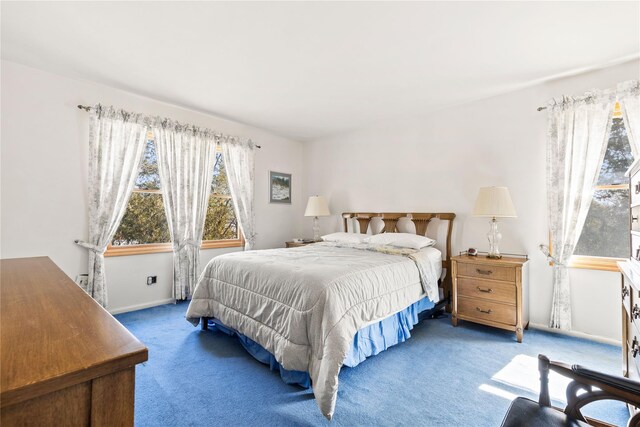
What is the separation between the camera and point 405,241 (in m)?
3.42

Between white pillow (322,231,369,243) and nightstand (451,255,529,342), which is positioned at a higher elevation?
white pillow (322,231,369,243)

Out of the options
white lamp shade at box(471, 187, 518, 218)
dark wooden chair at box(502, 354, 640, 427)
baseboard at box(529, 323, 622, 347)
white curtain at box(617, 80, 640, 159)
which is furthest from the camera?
white lamp shade at box(471, 187, 518, 218)

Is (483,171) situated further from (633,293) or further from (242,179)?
(242,179)

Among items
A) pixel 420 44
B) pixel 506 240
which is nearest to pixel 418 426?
pixel 506 240

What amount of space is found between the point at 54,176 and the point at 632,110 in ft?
17.9

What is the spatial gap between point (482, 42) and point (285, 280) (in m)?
2.41

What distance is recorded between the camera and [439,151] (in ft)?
12.3

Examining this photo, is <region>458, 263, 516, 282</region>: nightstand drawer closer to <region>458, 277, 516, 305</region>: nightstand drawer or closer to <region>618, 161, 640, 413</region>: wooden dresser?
<region>458, 277, 516, 305</region>: nightstand drawer

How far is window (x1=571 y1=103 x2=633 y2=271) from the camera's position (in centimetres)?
266

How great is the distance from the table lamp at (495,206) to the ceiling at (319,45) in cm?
114

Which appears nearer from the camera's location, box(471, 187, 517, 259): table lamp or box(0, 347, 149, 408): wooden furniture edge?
box(0, 347, 149, 408): wooden furniture edge

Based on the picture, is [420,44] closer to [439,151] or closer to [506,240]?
[439,151]

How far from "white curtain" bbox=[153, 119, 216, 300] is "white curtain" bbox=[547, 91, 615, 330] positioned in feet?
13.3

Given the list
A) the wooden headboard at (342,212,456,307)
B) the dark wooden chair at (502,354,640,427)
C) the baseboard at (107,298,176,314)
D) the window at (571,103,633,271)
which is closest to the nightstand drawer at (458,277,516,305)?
the wooden headboard at (342,212,456,307)
